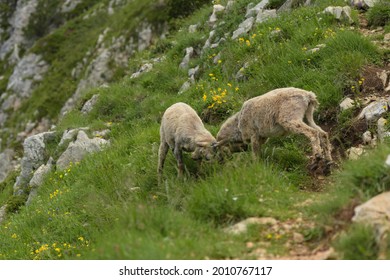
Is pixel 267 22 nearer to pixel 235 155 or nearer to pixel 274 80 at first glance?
pixel 274 80

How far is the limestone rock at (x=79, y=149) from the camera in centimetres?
1541

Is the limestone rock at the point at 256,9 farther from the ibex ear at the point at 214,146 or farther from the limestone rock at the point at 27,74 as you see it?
the limestone rock at the point at 27,74

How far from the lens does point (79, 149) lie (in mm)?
15695

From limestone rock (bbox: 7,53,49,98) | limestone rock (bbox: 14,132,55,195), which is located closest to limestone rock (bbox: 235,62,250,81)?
limestone rock (bbox: 14,132,55,195)

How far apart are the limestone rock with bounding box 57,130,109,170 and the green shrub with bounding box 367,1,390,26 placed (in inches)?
327

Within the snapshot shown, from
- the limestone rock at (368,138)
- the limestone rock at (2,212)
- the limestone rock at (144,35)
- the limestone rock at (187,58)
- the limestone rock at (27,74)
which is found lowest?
the limestone rock at (27,74)

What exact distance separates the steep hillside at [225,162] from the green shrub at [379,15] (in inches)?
Result: 1.4

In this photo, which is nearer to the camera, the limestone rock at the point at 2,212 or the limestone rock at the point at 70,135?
the limestone rock at the point at 2,212

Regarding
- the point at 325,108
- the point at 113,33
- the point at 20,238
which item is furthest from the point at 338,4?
the point at 113,33

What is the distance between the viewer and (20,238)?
38.3ft

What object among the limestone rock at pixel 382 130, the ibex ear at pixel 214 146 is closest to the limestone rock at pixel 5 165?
the ibex ear at pixel 214 146

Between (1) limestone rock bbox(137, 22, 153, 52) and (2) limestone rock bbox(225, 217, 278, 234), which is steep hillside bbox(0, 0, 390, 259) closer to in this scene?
(2) limestone rock bbox(225, 217, 278, 234)

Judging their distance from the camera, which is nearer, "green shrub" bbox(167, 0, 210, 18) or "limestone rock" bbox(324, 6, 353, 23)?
"limestone rock" bbox(324, 6, 353, 23)

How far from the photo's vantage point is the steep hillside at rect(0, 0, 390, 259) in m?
6.49
